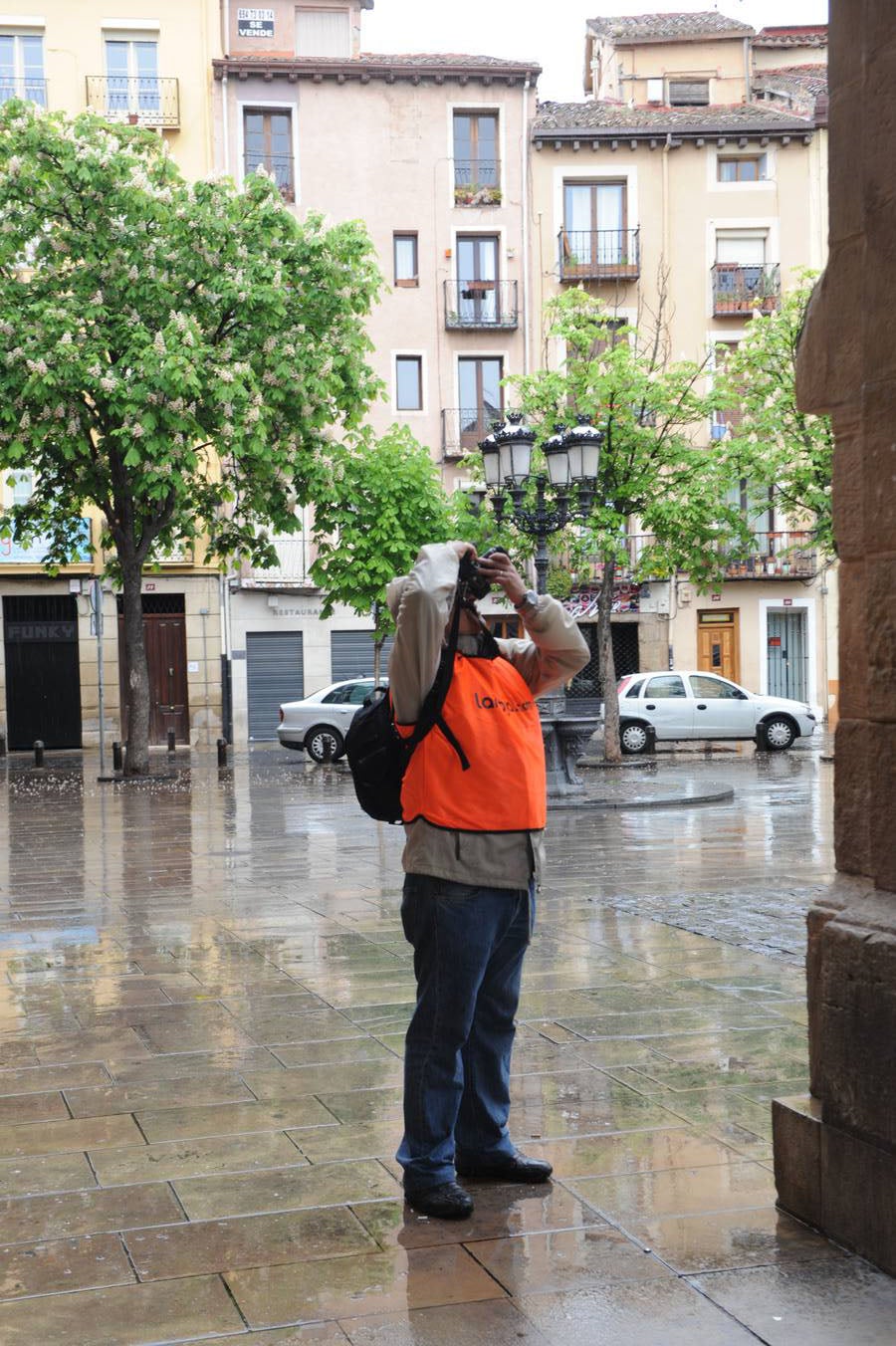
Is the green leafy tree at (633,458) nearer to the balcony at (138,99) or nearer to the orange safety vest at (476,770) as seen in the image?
the balcony at (138,99)

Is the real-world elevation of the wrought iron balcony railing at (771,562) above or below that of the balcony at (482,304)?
below

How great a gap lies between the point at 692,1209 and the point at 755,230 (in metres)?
39.6

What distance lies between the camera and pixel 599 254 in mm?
40000

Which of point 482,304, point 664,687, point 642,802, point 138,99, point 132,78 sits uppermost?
point 132,78

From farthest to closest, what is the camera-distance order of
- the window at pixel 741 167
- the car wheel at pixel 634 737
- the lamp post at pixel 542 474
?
the window at pixel 741 167, the car wheel at pixel 634 737, the lamp post at pixel 542 474

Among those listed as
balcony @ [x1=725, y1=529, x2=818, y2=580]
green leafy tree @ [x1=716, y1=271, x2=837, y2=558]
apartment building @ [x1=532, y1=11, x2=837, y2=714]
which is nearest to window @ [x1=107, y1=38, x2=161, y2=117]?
apartment building @ [x1=532, y1=11, x2=837, y2=714]

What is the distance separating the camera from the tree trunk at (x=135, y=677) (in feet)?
80.9

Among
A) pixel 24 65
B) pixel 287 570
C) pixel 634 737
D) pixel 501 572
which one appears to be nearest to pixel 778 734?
pixel 634 737

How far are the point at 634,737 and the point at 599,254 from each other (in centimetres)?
1633

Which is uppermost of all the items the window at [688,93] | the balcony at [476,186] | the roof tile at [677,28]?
the roof tile at [677,28]

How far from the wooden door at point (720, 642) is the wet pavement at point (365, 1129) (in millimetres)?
30240

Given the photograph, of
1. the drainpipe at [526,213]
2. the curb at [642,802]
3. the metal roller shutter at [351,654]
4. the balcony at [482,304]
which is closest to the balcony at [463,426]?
the drainpipe at [526,213]

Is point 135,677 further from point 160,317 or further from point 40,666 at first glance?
point 40,666

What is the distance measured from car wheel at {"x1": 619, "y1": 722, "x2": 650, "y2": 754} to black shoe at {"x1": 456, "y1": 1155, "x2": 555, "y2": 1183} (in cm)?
2476
